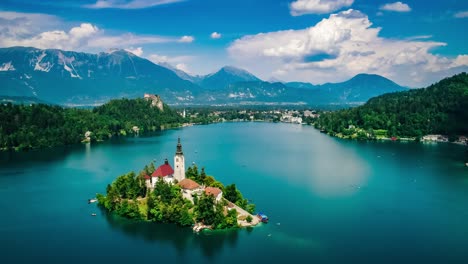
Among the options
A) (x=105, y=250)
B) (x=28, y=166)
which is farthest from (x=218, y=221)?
(x=28, y=166)

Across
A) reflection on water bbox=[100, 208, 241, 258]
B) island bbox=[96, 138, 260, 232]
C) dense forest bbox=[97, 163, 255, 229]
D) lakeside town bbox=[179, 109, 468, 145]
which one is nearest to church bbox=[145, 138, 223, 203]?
island bbox=[96, 138, 260, 232]

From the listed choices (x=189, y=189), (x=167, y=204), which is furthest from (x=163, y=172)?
(x=167, y=204)

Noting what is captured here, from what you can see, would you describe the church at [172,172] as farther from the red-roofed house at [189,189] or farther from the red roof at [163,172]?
the red-roofed house at [189,189]

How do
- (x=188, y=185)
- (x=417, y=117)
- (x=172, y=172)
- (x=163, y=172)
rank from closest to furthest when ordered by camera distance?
(x=188, y=185) < (x=163, y=172) < (x=172, y=172) < (x=417, y=117)

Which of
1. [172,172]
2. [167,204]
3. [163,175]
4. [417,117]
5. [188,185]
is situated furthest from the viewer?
[417,117]

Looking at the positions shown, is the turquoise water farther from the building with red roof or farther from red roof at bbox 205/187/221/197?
the building with red roof

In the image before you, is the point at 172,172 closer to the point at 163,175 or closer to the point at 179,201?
the point at 163,175
